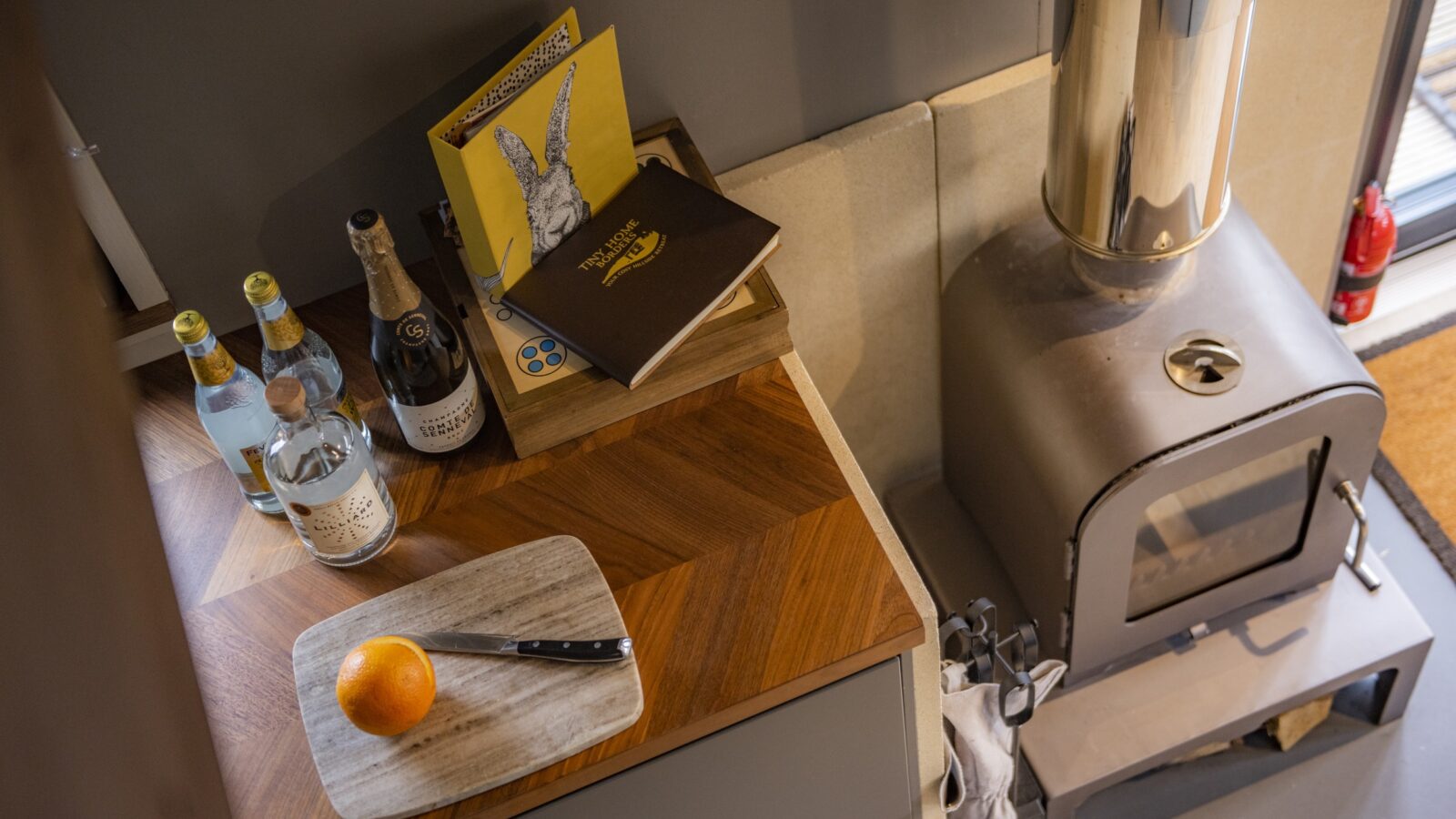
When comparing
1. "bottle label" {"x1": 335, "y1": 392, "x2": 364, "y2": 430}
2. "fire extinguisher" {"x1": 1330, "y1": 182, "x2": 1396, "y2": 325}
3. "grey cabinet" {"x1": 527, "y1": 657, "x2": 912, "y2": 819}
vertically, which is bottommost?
"fire extinguisher" {"x1": 1330, "y1": 182, "x2": 1396, "y2": 325}

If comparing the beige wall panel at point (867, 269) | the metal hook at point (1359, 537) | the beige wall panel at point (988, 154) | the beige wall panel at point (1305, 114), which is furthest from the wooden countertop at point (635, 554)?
the beige wall panel at point (1305, 114)

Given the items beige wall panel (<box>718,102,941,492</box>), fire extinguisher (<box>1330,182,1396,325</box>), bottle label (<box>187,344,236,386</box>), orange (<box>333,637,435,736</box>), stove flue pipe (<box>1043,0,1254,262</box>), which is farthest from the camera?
fire extinguisher (<box>1330,182,1396,325</box>)

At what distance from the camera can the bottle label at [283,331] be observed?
3.29ft

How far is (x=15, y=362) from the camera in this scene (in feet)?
0.23

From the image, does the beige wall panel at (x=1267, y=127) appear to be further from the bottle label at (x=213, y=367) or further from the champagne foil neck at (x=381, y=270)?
the bottle label at (x=213, y=367)

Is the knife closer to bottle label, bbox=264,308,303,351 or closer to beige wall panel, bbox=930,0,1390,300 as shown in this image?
bottle label, bbox=264,308,303,351

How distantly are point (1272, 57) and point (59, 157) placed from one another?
1.55m

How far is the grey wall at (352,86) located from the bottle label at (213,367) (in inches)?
8.3

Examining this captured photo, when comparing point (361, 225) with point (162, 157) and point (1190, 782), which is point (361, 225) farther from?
point (1190, 782)

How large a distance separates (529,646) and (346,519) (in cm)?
18

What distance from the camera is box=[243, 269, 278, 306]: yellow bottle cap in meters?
0.96

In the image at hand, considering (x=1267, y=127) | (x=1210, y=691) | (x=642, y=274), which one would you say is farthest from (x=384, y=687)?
(x=1267, y=127)

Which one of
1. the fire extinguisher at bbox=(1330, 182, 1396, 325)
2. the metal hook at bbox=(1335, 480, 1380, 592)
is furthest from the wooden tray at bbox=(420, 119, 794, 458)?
the fire extinguisher at bbox=(1330, 182, 1396, 325)

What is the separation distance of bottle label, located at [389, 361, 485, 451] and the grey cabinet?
32 centimetres
